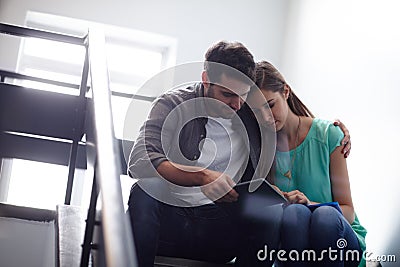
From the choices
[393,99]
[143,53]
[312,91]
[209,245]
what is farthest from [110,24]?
[209,245]

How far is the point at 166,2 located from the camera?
4.44 meters

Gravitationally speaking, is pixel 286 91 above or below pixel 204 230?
above


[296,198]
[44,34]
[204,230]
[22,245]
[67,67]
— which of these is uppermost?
[67,67]

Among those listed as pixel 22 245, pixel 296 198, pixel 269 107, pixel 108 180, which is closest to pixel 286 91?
pixel 269 107

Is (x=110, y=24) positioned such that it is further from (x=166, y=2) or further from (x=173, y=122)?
(x=173, y=122)

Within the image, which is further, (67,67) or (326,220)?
(67,67)

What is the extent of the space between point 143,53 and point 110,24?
0.37m

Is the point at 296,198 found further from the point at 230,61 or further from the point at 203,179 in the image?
the point at 230,61

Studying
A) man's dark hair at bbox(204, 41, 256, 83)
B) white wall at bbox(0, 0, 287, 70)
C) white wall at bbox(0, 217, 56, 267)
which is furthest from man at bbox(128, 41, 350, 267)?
white wall at bbox(0, 0, 287, 70)

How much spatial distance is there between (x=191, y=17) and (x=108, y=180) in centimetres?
341

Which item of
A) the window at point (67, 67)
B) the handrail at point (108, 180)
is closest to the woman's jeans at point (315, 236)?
the handrail at point (108, 180)

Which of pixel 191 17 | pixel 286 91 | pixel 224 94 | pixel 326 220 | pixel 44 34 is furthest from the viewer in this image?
pixel 191 17

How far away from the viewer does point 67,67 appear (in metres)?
4.50

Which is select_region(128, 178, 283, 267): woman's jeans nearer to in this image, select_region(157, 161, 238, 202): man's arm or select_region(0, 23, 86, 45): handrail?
select_region(157, 161, 238, 202): man's arm
